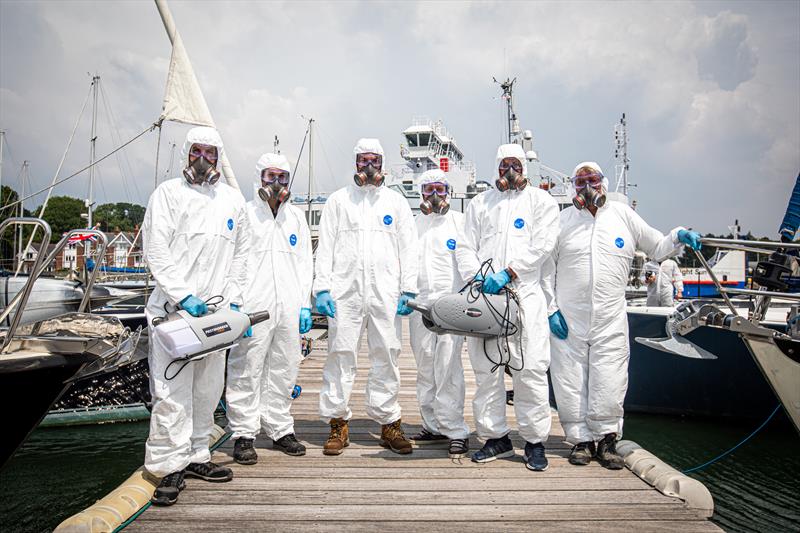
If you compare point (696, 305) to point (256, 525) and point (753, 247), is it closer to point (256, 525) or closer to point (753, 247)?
point (753, 247)

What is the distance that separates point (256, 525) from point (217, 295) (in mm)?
1314

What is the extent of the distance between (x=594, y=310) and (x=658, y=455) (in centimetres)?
432

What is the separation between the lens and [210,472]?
10.3ft

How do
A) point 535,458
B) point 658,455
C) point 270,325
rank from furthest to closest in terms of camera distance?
point 658,455
point 270,325
point 535,458

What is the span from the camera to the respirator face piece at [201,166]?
10.7 ft

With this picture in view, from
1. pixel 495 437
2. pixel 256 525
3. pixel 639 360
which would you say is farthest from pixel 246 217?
pixel 639 360

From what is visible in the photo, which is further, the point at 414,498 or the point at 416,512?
the point at 414,498

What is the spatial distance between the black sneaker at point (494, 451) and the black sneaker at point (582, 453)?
1.31 feet

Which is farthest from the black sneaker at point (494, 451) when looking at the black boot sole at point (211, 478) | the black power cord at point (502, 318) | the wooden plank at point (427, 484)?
the black boot sole at point (211, 478)

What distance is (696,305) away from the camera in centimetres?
386

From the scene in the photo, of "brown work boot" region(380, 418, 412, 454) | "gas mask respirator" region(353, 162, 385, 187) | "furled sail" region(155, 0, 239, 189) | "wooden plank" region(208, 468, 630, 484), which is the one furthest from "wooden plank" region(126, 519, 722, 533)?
"furled sail" region(155, 0, 239, 189)

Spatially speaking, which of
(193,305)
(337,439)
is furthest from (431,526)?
(193,305)

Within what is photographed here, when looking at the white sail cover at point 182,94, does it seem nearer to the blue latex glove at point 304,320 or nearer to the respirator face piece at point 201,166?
the respirator face piece at point 201,166

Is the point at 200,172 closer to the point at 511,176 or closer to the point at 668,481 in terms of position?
the point at 511,176
